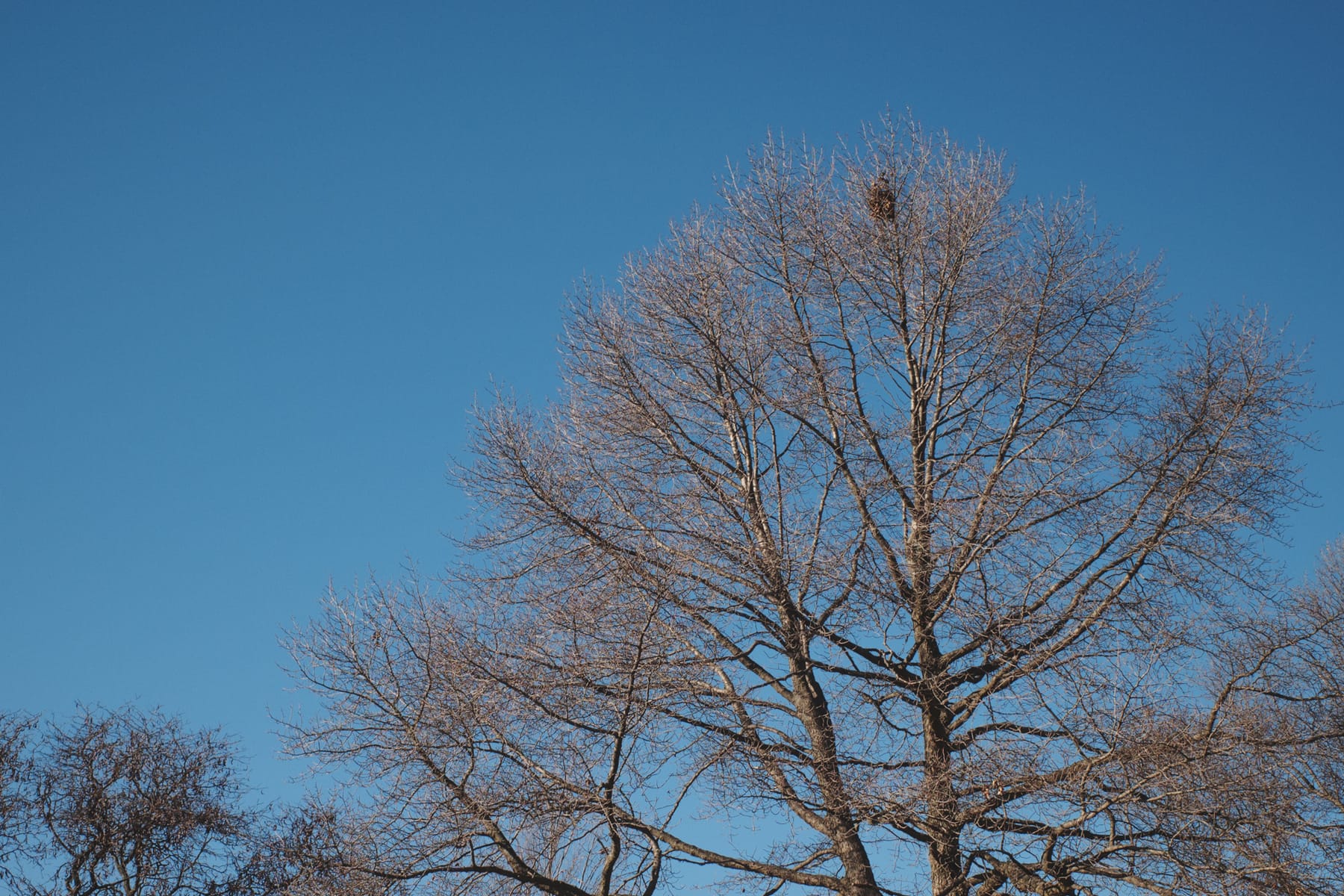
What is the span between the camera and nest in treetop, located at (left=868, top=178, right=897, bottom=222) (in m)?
11.0

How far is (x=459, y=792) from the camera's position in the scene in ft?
27.4

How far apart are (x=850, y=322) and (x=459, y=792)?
5514mm

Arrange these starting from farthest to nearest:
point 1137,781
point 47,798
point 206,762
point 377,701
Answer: point 206,762, point 47,798, point 377,701, point 1137,781

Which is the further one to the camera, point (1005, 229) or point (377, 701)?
point (1005, 229)

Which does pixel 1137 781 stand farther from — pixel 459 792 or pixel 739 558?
pixel 459 792

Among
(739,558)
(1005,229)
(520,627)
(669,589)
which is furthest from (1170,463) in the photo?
(520,627)

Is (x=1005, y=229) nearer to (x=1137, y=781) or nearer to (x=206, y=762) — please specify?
(x=1137, y=781)

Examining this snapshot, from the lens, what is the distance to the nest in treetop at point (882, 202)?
36.1 feet

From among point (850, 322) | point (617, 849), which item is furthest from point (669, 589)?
point (850, 322)

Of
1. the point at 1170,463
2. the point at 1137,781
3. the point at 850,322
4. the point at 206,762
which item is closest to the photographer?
the point at 1137,781

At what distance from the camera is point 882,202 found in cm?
1105

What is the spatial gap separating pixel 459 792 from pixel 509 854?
56 cm

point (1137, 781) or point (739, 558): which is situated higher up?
point (739, 558)

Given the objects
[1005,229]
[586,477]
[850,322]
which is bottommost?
[586,477]
